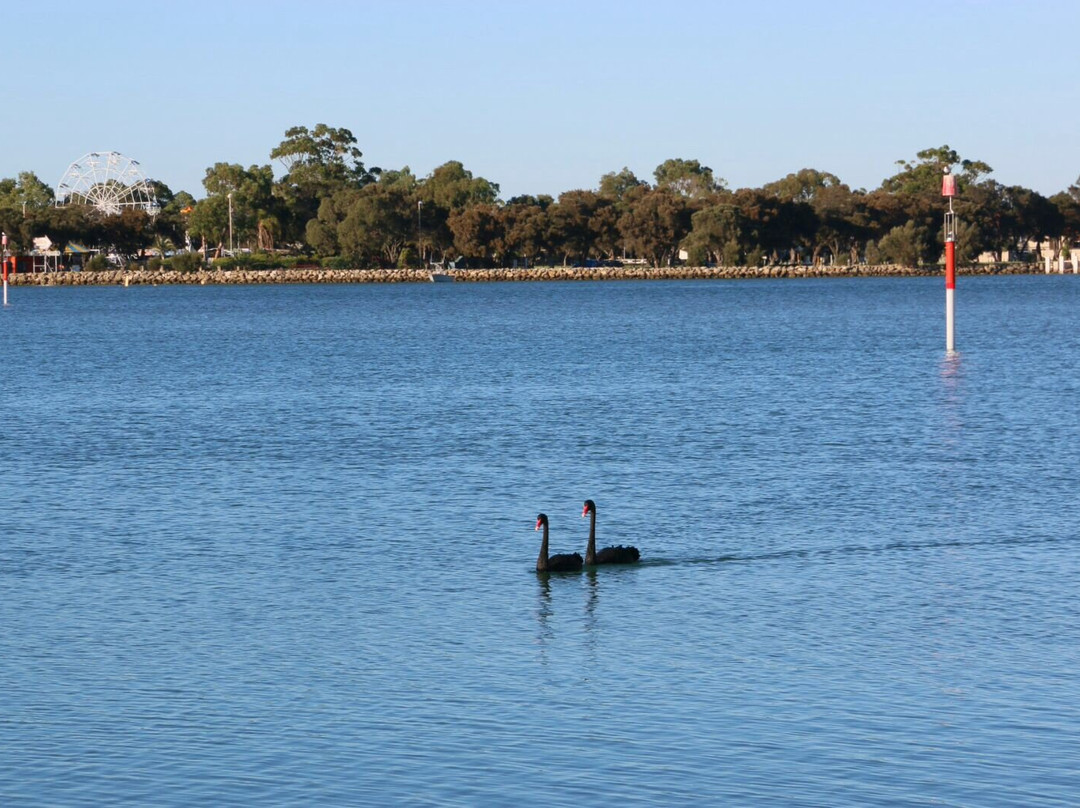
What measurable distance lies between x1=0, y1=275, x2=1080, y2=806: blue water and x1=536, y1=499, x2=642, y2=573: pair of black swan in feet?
0.71

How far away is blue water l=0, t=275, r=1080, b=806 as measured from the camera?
14.2m

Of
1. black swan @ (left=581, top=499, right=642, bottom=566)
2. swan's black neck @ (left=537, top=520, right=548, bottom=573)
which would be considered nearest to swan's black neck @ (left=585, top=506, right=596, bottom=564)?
black swan @ (left=581, top=499, right=642, bottom=566)

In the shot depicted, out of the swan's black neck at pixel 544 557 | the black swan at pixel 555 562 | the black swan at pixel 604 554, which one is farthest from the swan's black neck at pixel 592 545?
the swan's black neck at pixel 544 557

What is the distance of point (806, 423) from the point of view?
141 ft

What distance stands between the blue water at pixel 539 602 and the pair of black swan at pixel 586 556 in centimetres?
22

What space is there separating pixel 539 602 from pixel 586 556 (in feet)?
7.68

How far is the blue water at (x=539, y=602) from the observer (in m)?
14.2

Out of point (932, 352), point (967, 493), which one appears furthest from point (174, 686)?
point (932, 352)

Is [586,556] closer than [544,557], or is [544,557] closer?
[544,557]

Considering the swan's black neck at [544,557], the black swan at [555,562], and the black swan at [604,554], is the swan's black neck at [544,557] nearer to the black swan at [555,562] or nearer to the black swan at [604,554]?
the black swan at [555,562]

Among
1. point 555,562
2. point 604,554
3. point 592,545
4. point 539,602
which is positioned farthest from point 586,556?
point 539,602

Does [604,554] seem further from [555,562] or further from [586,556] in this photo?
[555,562]

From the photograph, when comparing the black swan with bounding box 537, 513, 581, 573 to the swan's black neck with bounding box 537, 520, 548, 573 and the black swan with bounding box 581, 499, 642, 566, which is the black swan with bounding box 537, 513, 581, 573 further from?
the black swan with bounding box 581, 499, 642, 566

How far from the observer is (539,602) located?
20766 mm
